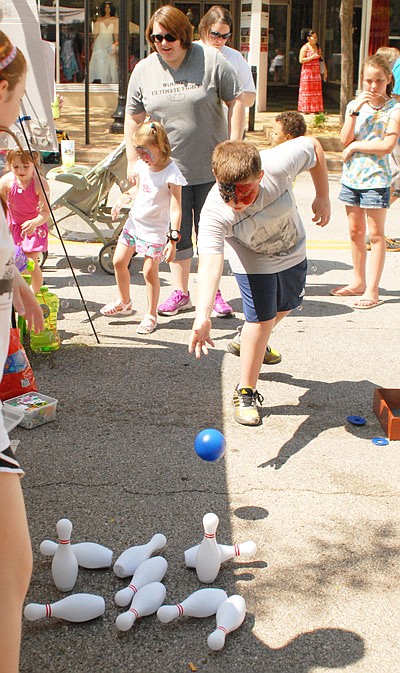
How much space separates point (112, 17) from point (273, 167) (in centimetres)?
1853

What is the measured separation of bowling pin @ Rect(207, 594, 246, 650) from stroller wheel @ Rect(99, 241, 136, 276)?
5022mm

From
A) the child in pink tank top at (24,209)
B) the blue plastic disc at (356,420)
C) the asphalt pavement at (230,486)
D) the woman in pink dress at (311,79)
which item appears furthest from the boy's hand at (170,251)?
the woman in pink dress at (311,79)

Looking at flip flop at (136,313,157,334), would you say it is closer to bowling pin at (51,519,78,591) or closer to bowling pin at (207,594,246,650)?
bowling pin at (51,519,78,591)

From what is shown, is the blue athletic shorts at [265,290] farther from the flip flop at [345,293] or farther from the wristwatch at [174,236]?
the flip flop at [345,293]

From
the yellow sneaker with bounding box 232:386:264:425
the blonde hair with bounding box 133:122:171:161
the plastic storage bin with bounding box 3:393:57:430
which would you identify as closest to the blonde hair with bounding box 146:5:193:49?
the blonde hair with bounding box 133:122:171:161

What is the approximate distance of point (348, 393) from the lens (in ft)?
17.5

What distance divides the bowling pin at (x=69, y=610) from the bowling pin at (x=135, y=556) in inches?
10.9

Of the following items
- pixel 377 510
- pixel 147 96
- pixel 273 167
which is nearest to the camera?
pixel 377 510

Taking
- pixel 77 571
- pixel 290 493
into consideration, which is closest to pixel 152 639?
pixel 77 571

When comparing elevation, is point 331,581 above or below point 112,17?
below

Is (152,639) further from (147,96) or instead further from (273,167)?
(147,96)

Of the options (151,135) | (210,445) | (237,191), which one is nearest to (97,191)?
(151,135)

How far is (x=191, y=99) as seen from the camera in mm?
6133

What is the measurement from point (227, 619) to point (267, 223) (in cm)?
221
